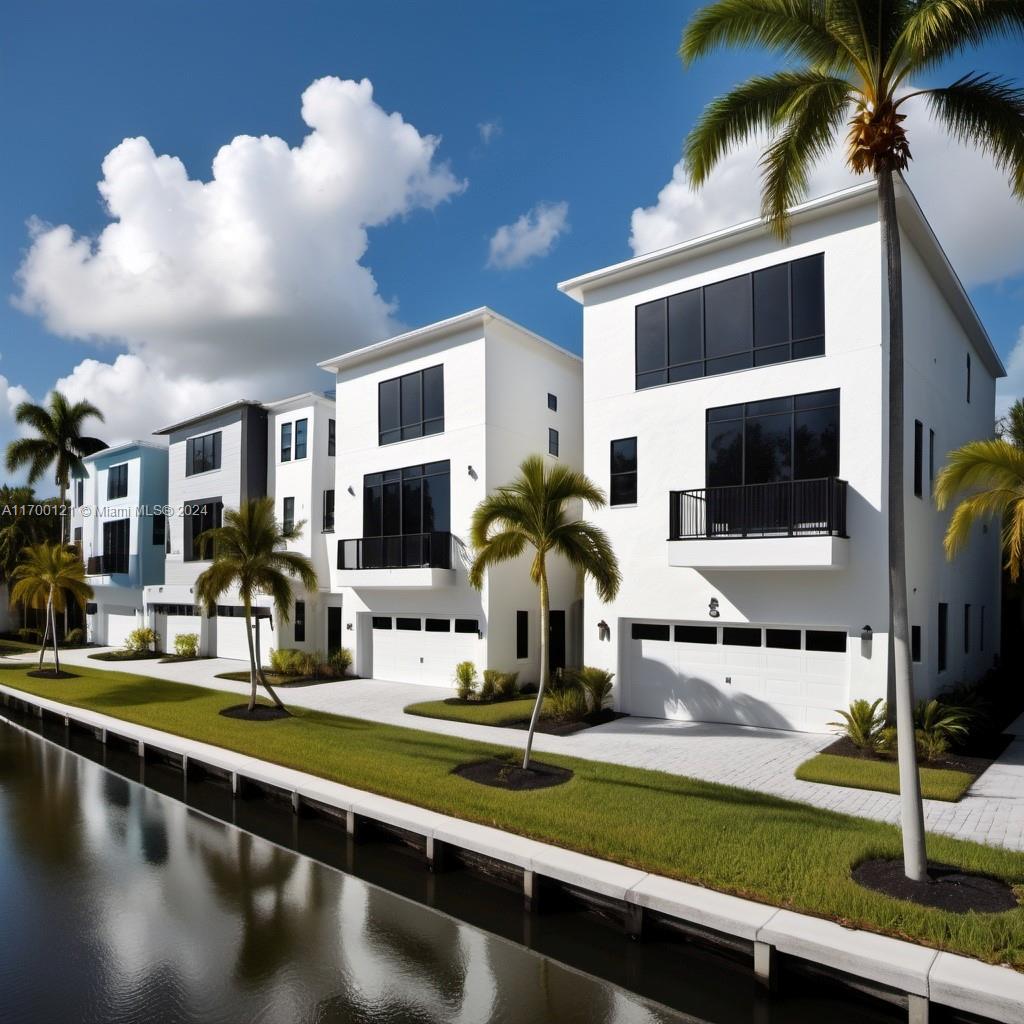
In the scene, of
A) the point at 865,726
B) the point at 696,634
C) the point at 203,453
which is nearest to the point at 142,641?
the point at 203,453

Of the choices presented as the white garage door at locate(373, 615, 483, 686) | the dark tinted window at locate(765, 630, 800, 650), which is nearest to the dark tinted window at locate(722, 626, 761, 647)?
the dark tinted window at locate(765, 630, 800, 650)

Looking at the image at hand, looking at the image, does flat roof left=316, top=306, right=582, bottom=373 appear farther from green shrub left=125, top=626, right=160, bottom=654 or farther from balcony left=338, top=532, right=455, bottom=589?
green shrub left=125, top=626, right=160, bottom=654

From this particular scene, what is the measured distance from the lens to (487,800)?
9797 mm

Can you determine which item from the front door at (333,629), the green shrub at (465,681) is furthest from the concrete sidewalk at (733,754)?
the front door at (333,629)

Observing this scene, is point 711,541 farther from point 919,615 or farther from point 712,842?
point 712,842

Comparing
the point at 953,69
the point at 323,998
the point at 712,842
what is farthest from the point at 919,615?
the point at 323,998

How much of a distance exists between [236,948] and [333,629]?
1798 centimetres

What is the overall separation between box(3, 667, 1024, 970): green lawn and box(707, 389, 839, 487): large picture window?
627 centimetres

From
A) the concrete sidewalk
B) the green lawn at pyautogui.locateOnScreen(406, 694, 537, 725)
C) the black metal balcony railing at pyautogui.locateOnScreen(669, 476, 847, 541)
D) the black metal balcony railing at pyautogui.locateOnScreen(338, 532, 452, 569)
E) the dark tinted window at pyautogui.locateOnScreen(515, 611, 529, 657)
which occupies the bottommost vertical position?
the green lawn at pyautogui.locateOnScreen(406, 694, 537, 725)

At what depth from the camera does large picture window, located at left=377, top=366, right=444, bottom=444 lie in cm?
2069

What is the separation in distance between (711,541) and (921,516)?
4652 mm

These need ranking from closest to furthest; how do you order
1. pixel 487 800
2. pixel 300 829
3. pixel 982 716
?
pixel 487 800, pixel 300 829, pixel 982 716

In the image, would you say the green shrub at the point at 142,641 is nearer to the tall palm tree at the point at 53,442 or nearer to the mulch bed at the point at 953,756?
the tall palm tree at the point at 53,442

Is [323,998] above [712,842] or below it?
below
